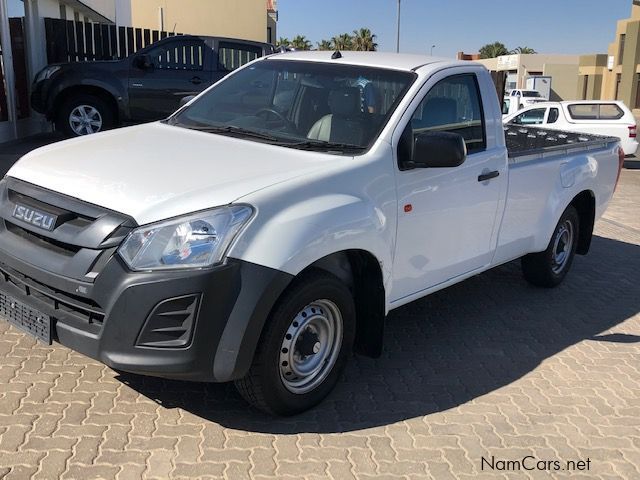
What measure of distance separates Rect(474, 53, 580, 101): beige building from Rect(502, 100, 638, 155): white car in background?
41523mm

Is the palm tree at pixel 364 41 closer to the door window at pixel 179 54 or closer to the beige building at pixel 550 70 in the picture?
the beige building at pixel 550 70

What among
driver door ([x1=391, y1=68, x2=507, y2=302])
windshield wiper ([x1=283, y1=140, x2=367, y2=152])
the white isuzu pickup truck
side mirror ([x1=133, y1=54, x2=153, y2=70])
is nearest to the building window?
side mirror ([x1=133, y1=54, x2=153, y2=70])

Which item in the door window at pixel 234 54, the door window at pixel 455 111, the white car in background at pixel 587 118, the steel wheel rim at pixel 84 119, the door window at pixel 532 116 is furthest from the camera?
the door window at pixel 532 116

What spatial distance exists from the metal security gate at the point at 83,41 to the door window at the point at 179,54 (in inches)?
114

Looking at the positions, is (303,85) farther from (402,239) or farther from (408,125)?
(402,239)

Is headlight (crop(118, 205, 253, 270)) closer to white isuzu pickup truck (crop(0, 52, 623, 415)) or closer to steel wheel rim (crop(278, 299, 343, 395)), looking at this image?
white isuzu pickup truck (crop(0, 52, 623, 415))

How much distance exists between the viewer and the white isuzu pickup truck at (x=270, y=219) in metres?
3.03

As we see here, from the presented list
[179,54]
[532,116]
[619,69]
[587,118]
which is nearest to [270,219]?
[179,54]

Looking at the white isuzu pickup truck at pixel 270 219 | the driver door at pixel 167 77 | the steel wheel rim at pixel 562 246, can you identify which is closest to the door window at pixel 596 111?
the driver door at pixel 167 77

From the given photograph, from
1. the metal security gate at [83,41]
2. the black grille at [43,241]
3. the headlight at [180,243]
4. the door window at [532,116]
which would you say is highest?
the metal security gate at [83,41]

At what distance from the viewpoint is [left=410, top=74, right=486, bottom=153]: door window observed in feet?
14.0

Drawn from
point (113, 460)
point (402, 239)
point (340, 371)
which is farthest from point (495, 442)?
point (113, 460)

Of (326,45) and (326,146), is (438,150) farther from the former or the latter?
(326,45)

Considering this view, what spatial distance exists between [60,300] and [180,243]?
27.2 inches
